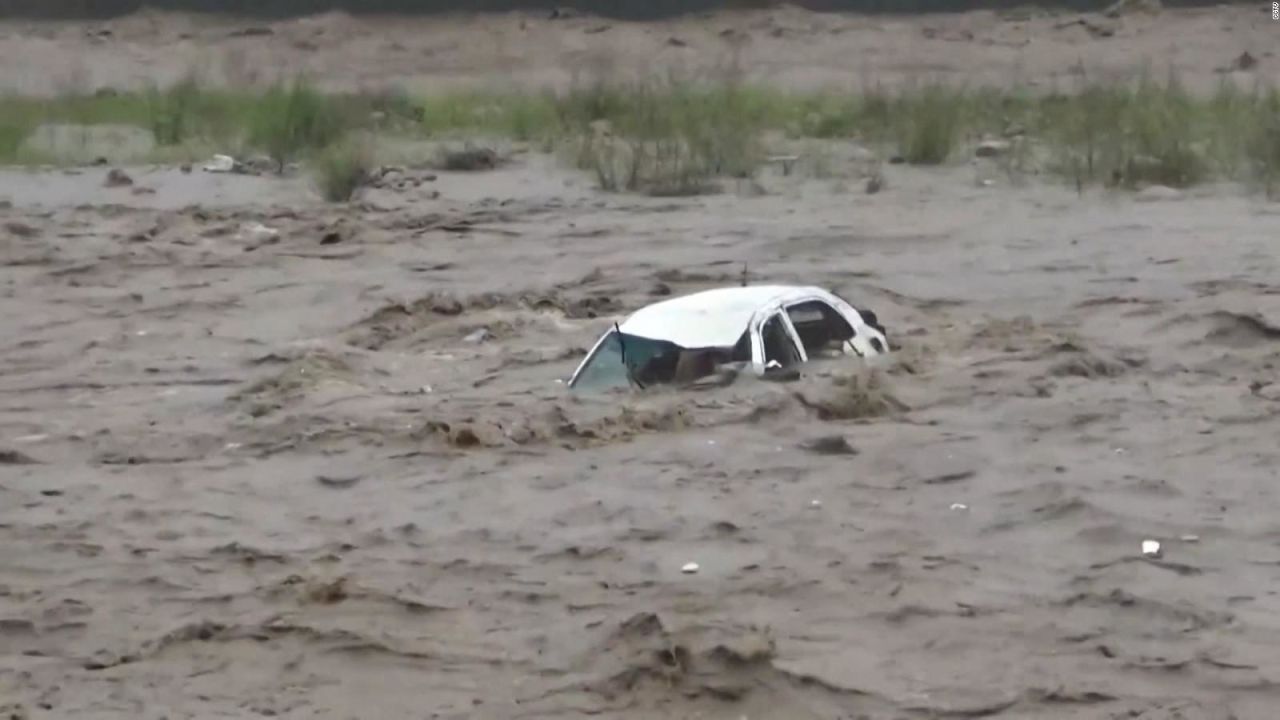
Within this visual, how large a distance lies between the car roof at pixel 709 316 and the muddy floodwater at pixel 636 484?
22cm

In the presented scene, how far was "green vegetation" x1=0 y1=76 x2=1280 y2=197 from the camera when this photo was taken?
16.7 meters

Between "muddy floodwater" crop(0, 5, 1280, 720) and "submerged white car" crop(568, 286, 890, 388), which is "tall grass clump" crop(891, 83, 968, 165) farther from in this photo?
"submerged white car" crop(568, 286, 890, 388)

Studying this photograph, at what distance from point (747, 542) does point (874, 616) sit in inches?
35.6

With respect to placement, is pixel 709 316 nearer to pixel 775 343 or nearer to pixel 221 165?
pixel 775 343

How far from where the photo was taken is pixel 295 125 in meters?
20.2

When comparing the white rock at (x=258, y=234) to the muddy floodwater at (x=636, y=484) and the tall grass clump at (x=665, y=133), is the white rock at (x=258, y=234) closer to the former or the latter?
the muddy floodwater at (x=636, y=484)

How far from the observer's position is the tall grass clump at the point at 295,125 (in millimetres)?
19719

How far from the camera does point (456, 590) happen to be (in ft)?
22.5

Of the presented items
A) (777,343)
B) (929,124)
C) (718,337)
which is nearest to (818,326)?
(777,343)

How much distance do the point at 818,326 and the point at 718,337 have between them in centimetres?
55

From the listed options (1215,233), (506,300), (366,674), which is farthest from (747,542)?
(1215,233)

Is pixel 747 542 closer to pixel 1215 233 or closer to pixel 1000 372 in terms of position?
pixel 1000 372

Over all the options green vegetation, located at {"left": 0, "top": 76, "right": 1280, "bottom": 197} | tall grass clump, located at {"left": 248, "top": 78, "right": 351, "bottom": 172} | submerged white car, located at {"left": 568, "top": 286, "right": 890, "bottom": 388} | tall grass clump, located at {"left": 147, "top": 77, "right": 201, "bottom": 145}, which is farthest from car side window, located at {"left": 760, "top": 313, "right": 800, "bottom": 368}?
tall grass clump, located at {"left": 147, "top": 77, "right": 201, "bottom": 145}

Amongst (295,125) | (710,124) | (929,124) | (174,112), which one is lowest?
(174,112)
